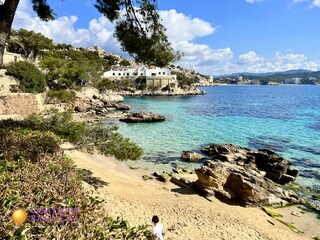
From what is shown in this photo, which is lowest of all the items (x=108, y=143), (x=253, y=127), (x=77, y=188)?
(x=253, y=127)

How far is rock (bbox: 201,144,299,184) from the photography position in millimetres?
19609

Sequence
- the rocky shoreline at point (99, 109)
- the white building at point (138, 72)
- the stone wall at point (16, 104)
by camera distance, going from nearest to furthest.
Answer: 1. the stone wall at point (16, 104)
2. the rocky shoreline at point (99, 109)
3. the white building at point (138, 72)

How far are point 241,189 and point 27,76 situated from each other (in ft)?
122

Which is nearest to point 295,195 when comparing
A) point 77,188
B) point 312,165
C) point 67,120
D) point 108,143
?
point 312,165

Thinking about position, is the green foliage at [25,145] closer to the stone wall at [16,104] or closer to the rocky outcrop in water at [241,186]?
the rocky outcrop in water at [241,186]

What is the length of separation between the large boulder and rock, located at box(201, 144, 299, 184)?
286 centimetres

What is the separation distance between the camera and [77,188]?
5867 millimetres

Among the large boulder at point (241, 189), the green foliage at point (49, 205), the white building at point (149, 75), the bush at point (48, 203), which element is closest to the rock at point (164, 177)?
the large boulder at point (241, 189)

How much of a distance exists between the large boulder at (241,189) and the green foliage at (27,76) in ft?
109

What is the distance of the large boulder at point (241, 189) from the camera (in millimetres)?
14836

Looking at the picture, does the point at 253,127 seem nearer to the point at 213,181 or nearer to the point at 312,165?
the point at 312,165

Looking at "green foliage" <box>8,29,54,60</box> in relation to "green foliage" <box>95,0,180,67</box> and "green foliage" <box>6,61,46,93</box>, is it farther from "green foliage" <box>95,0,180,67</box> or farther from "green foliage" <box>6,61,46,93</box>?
"green foliage" <box>95,0,180,67</box>

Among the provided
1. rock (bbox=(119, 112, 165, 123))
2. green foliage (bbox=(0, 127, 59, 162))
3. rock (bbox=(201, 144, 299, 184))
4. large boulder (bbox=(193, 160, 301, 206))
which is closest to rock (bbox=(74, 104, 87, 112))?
rock (bbox=(119, 112, 165, 123))

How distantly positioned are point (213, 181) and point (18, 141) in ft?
34.5
